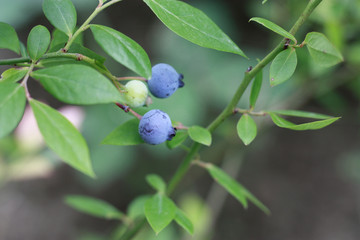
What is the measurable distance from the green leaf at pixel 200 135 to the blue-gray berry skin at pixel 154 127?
70 millimetres

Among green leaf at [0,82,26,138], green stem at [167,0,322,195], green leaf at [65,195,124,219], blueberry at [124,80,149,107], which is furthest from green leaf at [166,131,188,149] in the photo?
green leaf at [65,195,124,219]

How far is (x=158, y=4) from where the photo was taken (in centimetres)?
70

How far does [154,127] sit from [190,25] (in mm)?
198

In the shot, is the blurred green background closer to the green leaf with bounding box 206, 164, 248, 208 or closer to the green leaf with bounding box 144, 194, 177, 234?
the green leaf with bounding box 206, 164, 248, 208

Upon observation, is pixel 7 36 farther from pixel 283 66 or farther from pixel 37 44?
pixel 283 66

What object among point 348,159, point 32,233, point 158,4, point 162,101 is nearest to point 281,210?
point 348,159

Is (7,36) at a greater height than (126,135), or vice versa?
(7,36)

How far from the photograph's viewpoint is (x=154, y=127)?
0.75 meters

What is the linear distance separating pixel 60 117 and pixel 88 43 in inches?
86.0

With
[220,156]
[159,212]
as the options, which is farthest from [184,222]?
[220,156]

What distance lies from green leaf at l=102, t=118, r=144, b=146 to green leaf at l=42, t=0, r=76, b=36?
22cm

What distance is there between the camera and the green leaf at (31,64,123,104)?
1.82 ft

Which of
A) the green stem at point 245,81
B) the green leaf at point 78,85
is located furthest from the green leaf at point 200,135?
the green leaf at point 78,85

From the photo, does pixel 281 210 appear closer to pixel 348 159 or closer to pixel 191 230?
pixel 348 159
